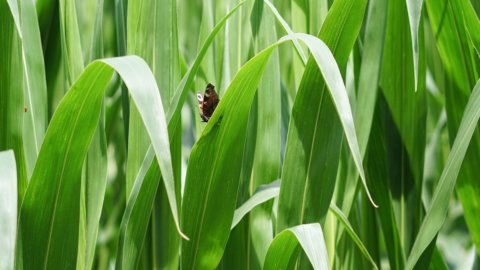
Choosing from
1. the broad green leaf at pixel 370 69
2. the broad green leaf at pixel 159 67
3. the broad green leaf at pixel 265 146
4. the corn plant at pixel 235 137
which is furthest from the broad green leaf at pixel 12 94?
the broad green leaf at pixel 370 69

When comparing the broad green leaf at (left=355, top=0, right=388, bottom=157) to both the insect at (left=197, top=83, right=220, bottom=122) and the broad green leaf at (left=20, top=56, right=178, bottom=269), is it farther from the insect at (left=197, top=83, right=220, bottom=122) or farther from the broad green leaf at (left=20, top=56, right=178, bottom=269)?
the broad green leaf at (left=20, top=56, right=178, bottom=269)

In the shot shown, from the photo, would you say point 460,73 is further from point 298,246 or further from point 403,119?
point 298,246

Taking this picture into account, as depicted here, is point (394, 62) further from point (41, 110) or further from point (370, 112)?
point (41, 110)

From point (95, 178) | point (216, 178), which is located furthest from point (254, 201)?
point (95, 178)

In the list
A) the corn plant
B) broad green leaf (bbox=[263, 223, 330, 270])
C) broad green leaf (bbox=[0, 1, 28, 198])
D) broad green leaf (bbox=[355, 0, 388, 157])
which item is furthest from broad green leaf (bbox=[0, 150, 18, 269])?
broad green leaf (bbox=[355, 0, 388, 157])

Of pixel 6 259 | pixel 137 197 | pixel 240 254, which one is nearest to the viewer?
pixel 6 259

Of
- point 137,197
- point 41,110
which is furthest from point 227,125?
point 41,110

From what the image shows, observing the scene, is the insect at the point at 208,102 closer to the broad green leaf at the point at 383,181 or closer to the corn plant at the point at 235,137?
the corn plant at the point at 235,137
